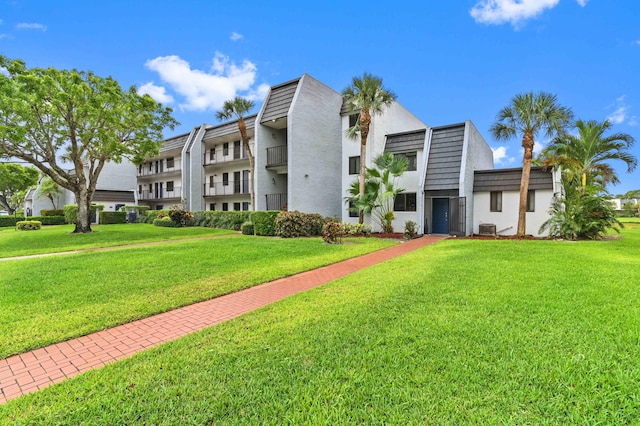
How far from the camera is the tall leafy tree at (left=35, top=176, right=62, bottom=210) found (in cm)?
3478

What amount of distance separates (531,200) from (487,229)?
284 cm

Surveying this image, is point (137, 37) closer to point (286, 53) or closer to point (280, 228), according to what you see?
point (286, 53)

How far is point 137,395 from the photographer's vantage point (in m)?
2.79

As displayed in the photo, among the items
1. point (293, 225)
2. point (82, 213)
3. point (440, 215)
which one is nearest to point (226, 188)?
point (82, 213)

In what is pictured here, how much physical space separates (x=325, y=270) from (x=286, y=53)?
47.9 ft

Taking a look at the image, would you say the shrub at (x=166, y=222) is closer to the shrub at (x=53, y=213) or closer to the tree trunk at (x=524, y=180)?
the shrub at (x=53, y=213)

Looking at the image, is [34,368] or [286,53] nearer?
[34,368]

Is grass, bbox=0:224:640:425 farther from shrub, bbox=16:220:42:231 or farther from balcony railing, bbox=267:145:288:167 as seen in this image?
shrub, bbox=16:220:42:231

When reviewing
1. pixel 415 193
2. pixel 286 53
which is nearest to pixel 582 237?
pixel 415 193

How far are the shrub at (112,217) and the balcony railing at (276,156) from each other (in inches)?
780

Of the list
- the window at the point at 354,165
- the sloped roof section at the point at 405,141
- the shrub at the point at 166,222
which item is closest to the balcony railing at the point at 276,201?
the window at the point at 354,165

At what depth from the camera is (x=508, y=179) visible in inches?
700

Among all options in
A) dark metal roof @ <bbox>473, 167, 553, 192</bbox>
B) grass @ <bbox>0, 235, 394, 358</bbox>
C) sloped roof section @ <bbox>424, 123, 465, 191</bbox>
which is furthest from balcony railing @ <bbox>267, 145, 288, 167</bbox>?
dark metal roof @ <bbox>473, 167, 553, 192</bbox>

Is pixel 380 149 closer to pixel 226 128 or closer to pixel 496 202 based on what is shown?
pixel 496 202
